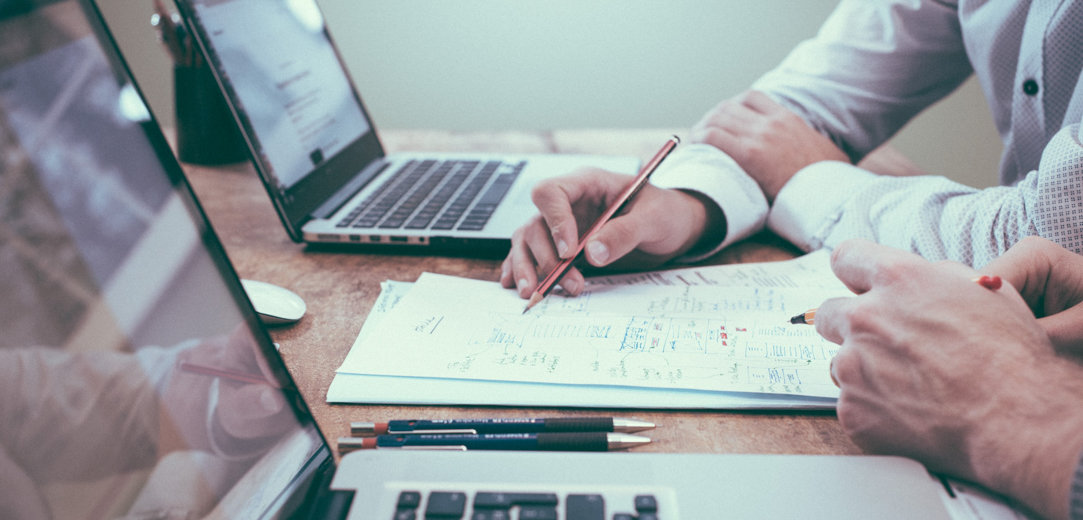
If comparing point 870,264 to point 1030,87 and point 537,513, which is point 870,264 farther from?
point 1030,87

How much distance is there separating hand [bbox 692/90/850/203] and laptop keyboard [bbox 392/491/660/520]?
0.58 meters

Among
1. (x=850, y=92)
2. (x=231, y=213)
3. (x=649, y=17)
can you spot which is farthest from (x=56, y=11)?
(x=649, y=17)

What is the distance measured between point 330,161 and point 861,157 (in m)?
0.78

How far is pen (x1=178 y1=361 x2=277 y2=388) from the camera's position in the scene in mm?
298

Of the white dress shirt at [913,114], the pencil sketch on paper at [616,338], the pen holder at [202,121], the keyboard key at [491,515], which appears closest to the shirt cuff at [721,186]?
the white dress shirt at [913,114]

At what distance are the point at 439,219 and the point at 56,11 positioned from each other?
0.46 m

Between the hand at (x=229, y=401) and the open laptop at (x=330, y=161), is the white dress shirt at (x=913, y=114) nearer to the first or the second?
the open laptop at (x=330, y=161)

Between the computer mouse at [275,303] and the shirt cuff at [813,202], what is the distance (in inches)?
20.8

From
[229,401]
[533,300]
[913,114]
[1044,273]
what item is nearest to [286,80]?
[533,300]

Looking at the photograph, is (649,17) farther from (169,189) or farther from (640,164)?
(169,189)

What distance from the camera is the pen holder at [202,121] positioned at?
93 cm

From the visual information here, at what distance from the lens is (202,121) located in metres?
0.97

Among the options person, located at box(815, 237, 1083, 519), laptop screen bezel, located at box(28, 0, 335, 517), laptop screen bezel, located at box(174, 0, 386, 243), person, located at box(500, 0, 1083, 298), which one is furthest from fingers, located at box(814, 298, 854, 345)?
laptop screen bezel, located at box(174, 0, 386, 243)

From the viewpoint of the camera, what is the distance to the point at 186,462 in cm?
29
